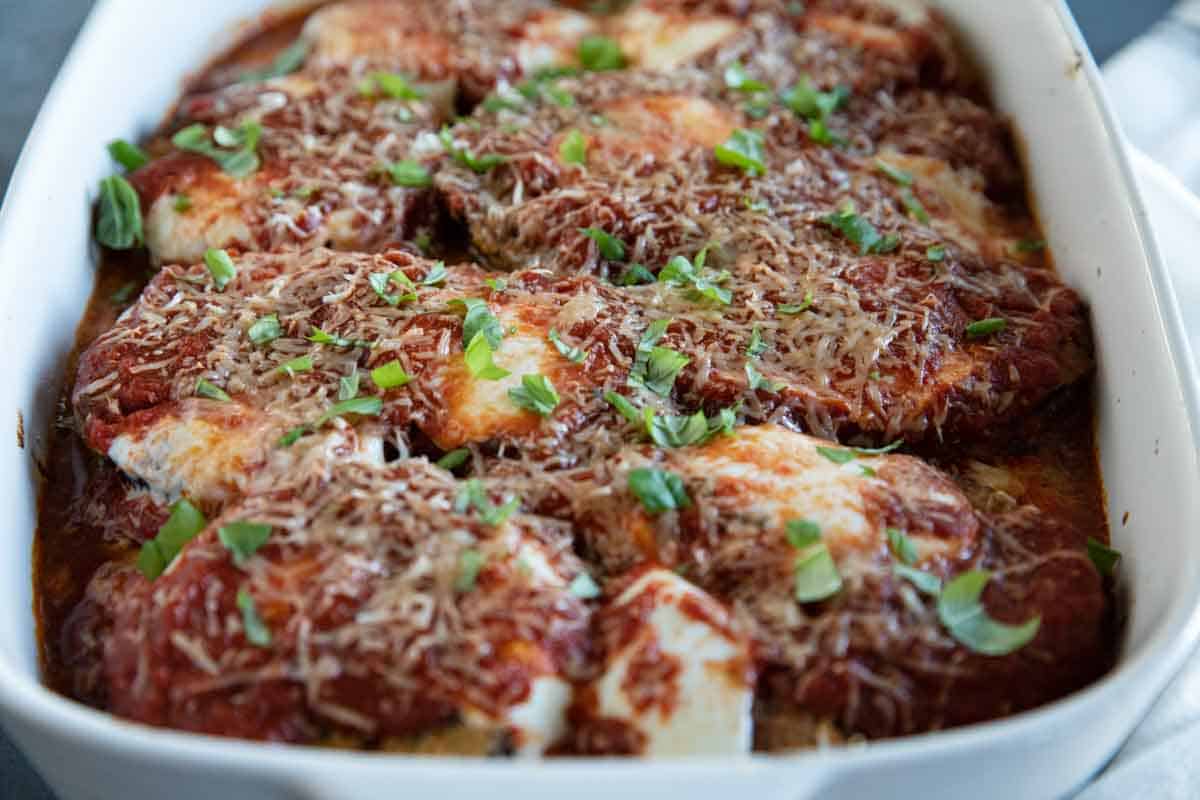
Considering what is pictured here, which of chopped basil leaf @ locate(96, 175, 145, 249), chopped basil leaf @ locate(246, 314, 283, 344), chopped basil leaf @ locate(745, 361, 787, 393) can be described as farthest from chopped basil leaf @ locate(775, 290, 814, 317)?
chopped basil leaf @ locate(96, 175, 145, 249)

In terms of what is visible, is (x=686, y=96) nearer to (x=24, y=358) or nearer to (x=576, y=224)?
(x=576, y=224)

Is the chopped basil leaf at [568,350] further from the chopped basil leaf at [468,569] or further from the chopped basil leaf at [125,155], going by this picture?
the chopped basil leaf at [125,155]

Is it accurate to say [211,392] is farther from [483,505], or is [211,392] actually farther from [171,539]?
[483,505]

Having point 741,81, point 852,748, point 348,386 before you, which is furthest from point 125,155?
point 852,748

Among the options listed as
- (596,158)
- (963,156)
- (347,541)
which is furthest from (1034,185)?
(347,541)

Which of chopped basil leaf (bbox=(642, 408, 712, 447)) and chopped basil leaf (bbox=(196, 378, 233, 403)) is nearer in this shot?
chopped basil leaf (bbox=(642, 408, 712, 447))

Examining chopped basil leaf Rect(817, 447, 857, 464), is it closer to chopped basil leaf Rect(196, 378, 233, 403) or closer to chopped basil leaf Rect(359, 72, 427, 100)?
chopped basil leaf Rect(196, 378, 233, 403)
